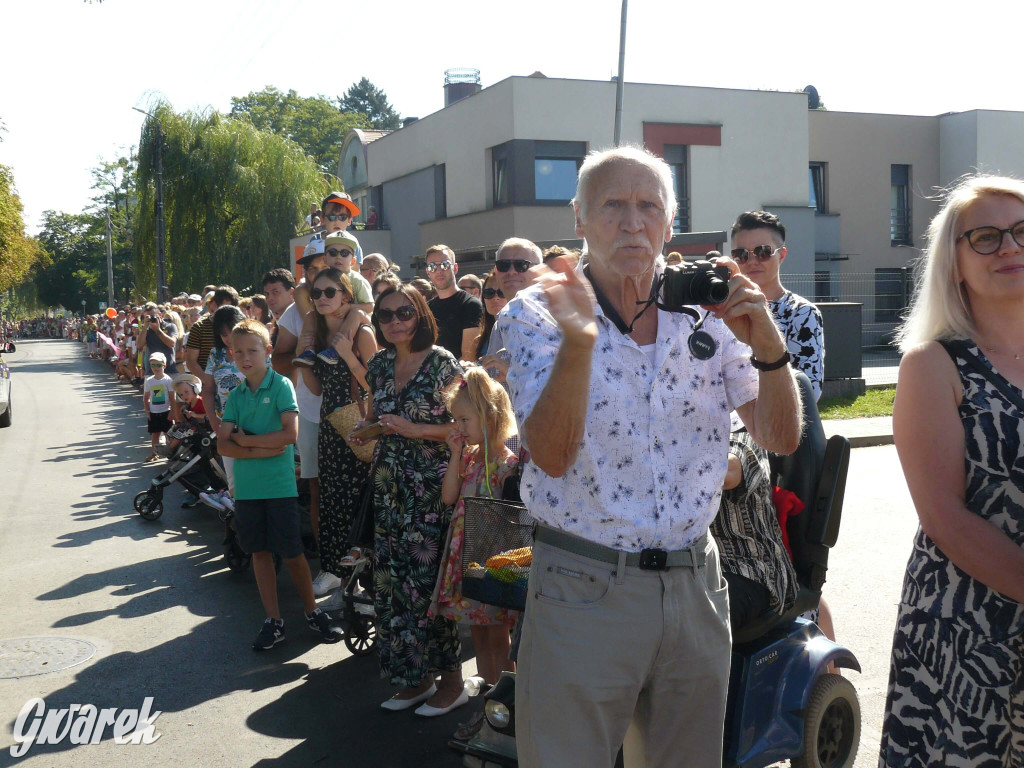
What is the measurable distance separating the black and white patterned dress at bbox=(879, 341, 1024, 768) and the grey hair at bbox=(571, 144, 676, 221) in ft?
2.72

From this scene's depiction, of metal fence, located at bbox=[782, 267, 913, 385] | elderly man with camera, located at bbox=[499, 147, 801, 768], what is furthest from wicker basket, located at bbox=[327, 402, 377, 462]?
metal fence, located at bbox=[782, 267, 913, 385]

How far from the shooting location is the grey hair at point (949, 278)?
2.43 m

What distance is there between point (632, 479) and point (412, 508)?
2657 millimetres

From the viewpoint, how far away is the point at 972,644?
225cm

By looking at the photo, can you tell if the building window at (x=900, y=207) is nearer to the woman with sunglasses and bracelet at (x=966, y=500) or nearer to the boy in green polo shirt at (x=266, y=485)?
the boy in green polo shirt at (x=266, y=485)

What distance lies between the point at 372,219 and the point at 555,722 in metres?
33.6

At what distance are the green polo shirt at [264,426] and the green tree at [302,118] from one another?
70538mm

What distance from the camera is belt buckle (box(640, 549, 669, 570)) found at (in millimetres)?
2264

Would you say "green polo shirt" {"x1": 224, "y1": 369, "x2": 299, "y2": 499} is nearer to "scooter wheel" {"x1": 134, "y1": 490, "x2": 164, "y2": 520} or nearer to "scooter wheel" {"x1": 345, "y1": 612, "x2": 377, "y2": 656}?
"scooter wheel" {"x1": 345, "y1": 612, "x2": 377, "y2": 656}

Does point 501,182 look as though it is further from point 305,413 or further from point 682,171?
point 305,413

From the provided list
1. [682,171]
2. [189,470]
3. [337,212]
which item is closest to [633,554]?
[337,212]

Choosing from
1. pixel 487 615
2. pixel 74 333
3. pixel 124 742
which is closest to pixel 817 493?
pixel 487 615

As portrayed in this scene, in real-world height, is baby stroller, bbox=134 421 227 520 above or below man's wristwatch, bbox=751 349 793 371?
below

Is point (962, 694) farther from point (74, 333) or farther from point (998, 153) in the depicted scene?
point (74, 333)
